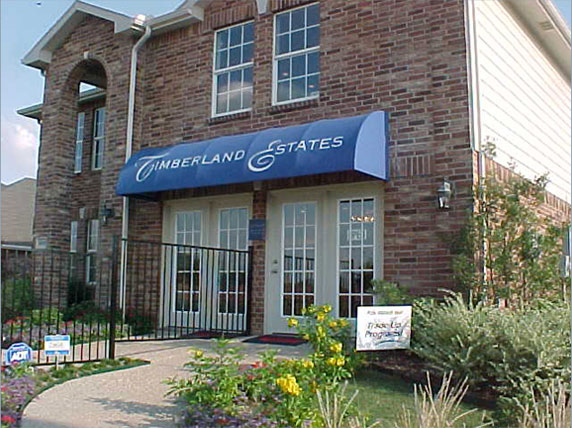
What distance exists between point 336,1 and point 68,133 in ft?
22.8

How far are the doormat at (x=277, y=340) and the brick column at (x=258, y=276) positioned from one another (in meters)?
0.32

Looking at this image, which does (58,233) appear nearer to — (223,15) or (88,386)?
(223,15)

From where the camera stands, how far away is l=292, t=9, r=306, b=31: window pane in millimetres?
10875

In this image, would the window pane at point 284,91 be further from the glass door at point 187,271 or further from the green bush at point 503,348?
the green bush at point 503,348

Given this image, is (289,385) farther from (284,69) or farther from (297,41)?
(297,41)

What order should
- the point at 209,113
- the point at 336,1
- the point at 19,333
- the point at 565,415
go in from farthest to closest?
the point at 209,113 < the point at 336,1 < the point at 19,333 < the point at 565,415

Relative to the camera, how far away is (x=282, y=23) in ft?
36.5

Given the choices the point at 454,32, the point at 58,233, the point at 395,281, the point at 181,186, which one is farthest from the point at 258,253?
the point at 58,233

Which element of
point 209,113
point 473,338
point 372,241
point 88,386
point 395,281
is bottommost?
point 88,386

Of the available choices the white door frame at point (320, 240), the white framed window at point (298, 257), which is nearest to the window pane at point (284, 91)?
the white door frame at point (320, 240)

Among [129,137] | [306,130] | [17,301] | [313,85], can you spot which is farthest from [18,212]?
[306,130]

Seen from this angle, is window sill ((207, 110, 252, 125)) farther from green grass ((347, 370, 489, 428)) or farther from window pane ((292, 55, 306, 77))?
green grass ((347, 370, 489, 428))

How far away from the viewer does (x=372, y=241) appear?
31.7 ft

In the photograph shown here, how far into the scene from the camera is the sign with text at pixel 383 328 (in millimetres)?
6656
